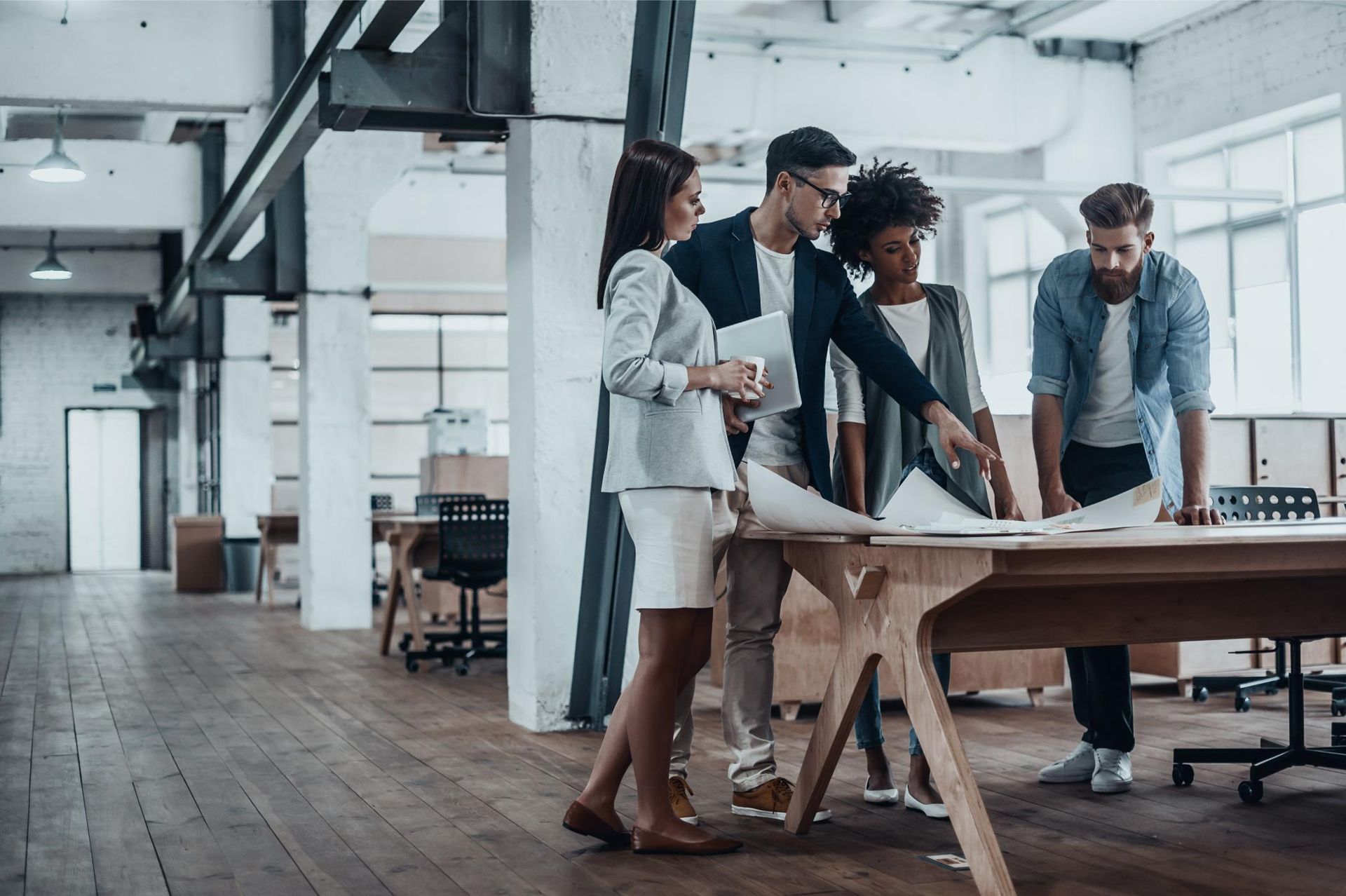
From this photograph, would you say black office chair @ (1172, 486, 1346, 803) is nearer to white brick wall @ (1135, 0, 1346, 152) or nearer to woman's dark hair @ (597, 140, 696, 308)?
woman's dark hair @ (597, 140, 696, 308)

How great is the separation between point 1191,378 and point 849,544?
1.15 m

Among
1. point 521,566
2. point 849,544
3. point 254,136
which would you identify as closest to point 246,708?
point 521,566

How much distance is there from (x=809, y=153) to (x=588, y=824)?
1501mm

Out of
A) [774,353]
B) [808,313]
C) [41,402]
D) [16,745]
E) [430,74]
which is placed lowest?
[16,745]

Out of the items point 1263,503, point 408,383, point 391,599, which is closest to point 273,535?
point 391,599

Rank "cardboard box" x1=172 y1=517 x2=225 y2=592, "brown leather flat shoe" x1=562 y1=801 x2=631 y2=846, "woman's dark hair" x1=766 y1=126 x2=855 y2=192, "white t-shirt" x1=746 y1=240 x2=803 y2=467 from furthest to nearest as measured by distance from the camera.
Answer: "cardboard box" x1=172 y1=517 x2=225 y2=592, "white t-shirt" x1=746 y1=240 x2=803 y2=467, "woman's dark hair" x1=766 y1=126 x2=855 y2=192, "brown leather flat shoe" x1=562 y1=801 x2=631 y2=846

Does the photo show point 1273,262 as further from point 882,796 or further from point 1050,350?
point 882,796

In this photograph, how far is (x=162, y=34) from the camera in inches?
359

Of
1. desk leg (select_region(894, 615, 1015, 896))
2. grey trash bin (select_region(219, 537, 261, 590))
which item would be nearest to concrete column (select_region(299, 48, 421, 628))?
grey trash bin (select_region(219, 537, 261, 590))

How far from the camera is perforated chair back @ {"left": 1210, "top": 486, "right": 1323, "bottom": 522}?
4.42 m

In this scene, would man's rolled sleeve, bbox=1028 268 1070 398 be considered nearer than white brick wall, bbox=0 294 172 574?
Yes

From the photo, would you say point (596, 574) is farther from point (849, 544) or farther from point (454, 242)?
point (454, 242)

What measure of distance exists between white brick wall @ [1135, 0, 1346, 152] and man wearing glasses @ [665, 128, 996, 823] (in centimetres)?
814

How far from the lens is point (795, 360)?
3.21m
